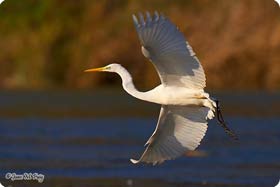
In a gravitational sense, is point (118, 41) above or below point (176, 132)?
above

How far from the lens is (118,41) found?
27547 millimetres

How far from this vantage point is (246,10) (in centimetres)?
2605

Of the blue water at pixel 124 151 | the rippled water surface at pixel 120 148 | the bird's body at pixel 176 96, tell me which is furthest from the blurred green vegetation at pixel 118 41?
the bird's body at pixel 176 96

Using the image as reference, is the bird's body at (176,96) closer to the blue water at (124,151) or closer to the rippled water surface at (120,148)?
the rippled water surface at (120,148)

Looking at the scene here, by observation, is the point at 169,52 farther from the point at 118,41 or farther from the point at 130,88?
the point at 118,41

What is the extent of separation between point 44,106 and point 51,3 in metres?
9.54

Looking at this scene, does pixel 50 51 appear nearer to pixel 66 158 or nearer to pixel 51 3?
pixel 51 3

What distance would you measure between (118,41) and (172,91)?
56.2 ft

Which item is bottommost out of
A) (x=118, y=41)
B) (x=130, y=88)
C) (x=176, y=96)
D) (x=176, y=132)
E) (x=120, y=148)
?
(x=176, y=132)

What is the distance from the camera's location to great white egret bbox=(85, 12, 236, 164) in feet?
32.5

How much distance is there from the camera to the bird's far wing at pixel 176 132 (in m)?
10.8

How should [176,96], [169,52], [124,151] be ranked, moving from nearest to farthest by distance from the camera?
[169,52]
[176,96]
[124,151]

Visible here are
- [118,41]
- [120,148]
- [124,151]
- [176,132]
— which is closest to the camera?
[176,132]

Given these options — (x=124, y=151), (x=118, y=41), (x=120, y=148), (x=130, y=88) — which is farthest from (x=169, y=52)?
(x=118, y=41)
